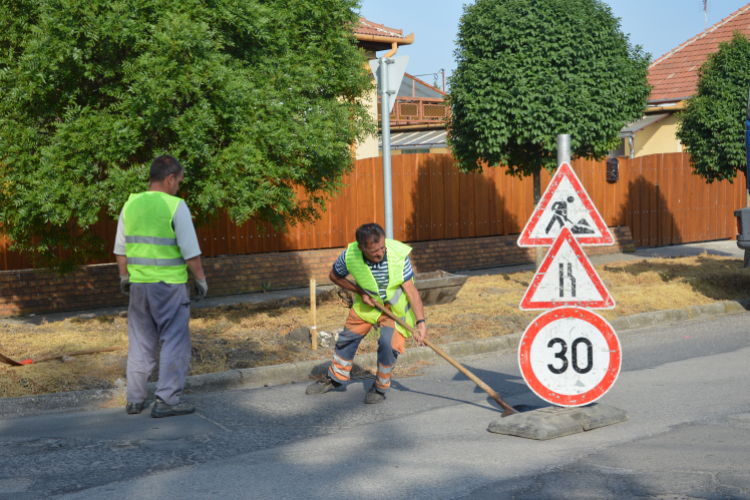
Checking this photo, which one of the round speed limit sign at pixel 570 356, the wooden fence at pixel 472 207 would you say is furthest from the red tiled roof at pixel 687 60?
the round speed limit sign at pixel 570 356

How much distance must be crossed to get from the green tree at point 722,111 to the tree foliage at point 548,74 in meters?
2.24

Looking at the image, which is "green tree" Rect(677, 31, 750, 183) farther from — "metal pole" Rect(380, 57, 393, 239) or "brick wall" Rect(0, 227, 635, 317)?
"metal pole" Rect(380, 57, 393, 239)

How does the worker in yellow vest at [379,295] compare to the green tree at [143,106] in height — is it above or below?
below

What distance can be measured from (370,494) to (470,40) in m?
9.29

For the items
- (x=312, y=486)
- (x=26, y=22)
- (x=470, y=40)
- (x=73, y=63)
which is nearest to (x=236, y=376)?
(x=312, y=486)

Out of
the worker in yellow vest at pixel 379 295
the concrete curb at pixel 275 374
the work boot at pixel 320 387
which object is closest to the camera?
the worker in yellow vest at pixel 379 295

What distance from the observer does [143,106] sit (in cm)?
761

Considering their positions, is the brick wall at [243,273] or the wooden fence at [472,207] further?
the wooden fence at [472,207]

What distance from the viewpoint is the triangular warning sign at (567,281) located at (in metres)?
5.02

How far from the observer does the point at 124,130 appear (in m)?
7.58

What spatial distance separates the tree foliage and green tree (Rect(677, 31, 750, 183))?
224cm

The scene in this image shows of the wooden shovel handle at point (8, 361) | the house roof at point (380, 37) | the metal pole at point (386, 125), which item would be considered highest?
the house roof at point (380, 37)

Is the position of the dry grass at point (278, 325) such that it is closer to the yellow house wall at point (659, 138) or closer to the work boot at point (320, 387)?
the work boot at point (320, 387)

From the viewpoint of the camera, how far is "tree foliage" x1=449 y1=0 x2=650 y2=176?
11547 mm
